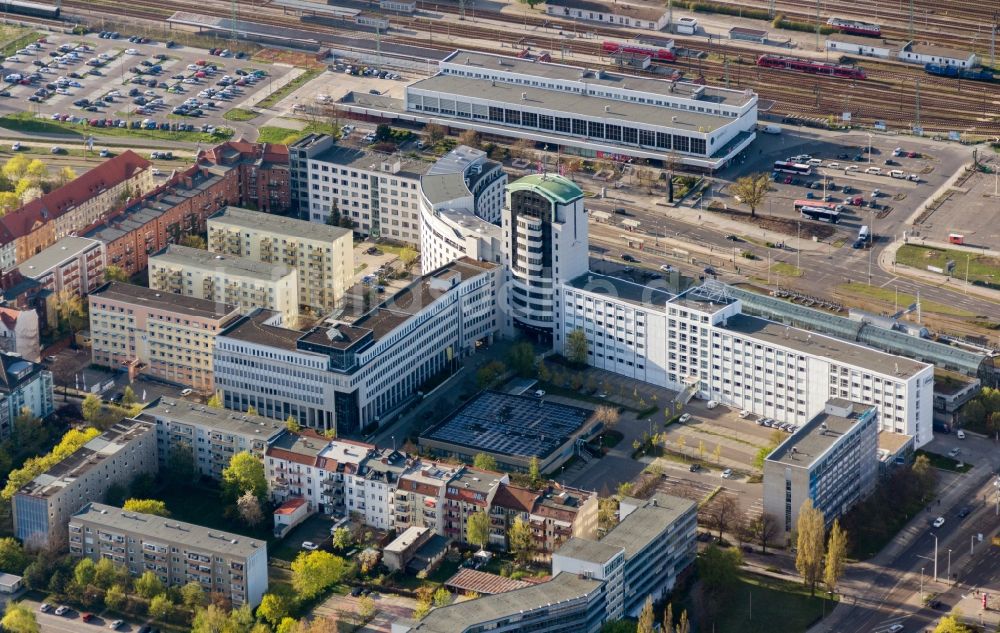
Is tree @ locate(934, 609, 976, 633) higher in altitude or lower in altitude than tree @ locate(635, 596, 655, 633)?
lower

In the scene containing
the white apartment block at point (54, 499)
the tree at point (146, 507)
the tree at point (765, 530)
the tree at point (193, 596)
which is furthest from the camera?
the tree at point (146, 507)

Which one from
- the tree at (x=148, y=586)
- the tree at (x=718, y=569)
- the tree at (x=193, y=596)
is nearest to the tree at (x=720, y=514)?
the tree at (x=718, y=569)

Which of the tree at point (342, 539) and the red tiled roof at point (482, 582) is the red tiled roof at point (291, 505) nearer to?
the tree at point (342, 539)

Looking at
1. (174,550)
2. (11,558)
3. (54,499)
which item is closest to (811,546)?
(174,550)

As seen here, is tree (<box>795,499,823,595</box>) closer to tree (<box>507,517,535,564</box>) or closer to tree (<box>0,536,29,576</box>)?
tree (<box>507,517,535,564</box>)

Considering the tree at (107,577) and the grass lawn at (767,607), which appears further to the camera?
the tree at (107,577)

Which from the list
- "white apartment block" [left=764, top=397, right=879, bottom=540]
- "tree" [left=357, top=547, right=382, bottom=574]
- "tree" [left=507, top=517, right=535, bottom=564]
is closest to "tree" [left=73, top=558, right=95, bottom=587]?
"tree" [left=357, top=547, right=382, bottom=574]

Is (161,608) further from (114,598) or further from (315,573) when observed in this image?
(315,573)
